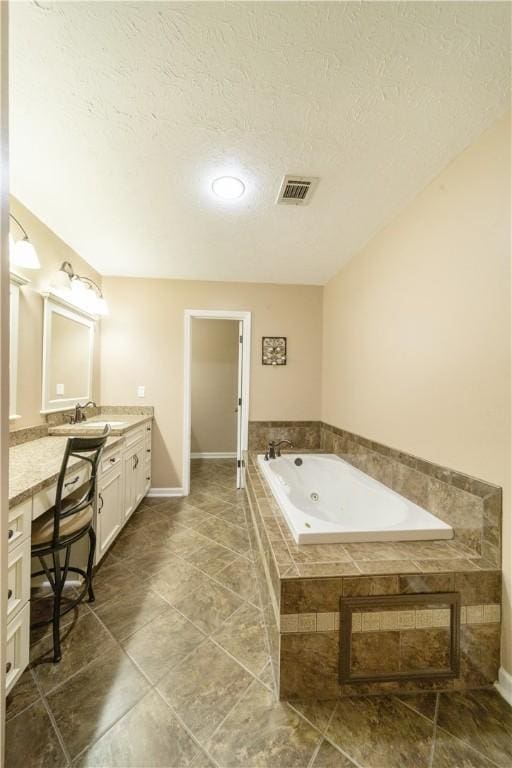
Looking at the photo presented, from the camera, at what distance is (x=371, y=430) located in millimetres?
2322

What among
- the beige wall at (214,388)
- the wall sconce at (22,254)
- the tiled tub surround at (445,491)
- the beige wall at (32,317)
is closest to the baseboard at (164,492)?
the beige wall at (32,317)

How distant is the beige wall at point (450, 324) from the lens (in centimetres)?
128

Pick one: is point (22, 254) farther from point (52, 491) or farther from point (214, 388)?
point (214, 388)

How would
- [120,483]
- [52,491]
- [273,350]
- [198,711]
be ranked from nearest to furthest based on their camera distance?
[198,711]
[52,491]
[120,483]
[273,350]

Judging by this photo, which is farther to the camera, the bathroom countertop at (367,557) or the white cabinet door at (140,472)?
the white cabinet door at (140,472)

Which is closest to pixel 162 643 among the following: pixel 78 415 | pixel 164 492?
pixel 78 415

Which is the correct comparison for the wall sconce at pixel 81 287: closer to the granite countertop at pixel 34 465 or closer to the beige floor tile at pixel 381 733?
the granite countertop at pixel 34 465

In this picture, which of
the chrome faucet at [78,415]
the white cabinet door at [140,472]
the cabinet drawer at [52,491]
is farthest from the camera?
the white cabinet door at [140,472]

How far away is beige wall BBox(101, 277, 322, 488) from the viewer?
3279mm

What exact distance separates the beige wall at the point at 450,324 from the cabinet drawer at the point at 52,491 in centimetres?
192

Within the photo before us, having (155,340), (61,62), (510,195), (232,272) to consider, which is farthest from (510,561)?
(155,340)

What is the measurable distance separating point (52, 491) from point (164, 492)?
1988 millimetres

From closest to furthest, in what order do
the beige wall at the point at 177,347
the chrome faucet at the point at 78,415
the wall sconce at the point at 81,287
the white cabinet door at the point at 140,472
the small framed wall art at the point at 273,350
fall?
the wall sconce at the point at 81,287 < the chrome faucet at the point at 78,415 < the white cabinet door at the point at 140,472 < the beige wall at the point at 177,347 < the small framed wall art at the point at 273,350

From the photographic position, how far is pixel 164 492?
130 inches
